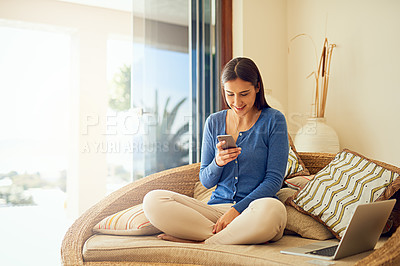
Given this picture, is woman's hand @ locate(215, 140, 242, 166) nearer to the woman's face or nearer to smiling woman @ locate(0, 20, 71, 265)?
the woman's face

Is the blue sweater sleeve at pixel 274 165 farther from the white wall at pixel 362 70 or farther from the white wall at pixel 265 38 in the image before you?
the white wall at pixel 265 38

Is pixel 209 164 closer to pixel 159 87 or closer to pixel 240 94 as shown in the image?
pixel 240 94

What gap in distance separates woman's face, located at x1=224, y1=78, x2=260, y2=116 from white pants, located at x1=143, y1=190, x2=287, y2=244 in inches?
18.3

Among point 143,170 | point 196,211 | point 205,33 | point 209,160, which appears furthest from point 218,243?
point 205,33

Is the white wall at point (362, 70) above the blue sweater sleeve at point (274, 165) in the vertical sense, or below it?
above

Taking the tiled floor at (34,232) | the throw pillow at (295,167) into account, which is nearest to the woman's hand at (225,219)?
the throw pillow at (295,167)

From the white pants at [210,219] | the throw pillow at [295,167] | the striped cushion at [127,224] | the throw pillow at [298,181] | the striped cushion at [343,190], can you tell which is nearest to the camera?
the white pants at [210,219]

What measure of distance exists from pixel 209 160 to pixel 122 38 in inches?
134

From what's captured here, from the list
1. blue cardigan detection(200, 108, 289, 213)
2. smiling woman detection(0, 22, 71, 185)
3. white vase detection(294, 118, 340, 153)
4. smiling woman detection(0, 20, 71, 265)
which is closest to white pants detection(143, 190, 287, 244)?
blue cardigan detection(200, 108, 289, 213)

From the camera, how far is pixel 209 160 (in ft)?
Answer: 6.81

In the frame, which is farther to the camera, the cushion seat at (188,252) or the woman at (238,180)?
the woman at (238,180)

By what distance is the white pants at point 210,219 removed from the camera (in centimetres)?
158

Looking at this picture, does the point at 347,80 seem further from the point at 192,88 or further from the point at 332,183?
the point at 332,183

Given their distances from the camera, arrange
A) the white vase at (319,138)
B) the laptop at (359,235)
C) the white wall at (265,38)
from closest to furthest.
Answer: the laptop at (359,235) < the white vase at (319,138) < the white wall at (265,38)
